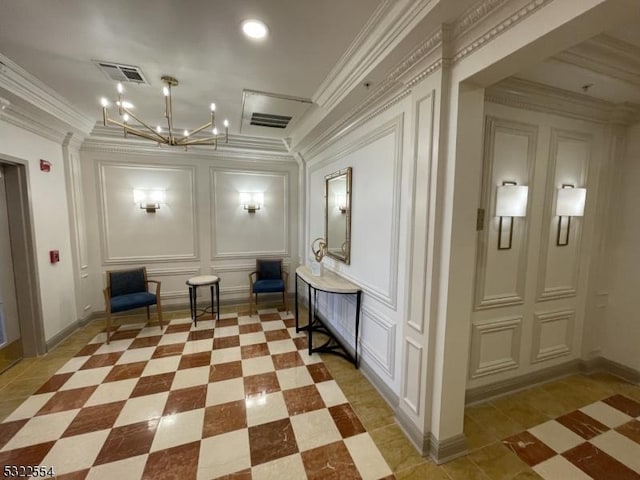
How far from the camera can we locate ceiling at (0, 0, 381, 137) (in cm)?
158

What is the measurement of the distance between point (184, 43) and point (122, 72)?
819 millimetres

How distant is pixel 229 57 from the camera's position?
208 centimetres

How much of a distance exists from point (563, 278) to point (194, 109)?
165 inches

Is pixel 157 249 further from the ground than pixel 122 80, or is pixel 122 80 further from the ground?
pixel 122 80

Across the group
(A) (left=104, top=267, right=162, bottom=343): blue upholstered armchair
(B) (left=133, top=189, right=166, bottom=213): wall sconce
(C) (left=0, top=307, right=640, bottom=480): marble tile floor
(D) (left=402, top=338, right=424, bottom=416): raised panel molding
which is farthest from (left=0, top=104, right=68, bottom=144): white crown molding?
(D) (left=402, top=338, right=424, bottom=416): raised panel molding

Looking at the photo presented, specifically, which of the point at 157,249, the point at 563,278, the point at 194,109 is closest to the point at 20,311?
the point at 157,249

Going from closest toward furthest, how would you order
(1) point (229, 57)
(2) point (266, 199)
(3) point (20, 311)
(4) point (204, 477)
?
(4) point (204, 477), (1) point (229, 57), (3) point (20, 311), (2) point (266, 199)

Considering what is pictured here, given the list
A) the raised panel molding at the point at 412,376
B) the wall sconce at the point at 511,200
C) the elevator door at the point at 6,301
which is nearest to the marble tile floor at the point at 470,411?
the elevator door at the point at 6,301

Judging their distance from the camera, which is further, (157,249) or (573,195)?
(157,249)

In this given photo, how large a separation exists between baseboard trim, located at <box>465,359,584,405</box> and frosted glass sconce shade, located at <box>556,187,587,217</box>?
57.6 inches

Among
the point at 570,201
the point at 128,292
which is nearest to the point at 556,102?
the point at 570,201

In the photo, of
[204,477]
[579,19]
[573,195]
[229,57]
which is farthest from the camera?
[573,195]

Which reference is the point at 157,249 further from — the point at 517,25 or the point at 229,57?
the point at 517,25

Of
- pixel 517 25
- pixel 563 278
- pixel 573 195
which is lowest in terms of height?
pixel 563 278
